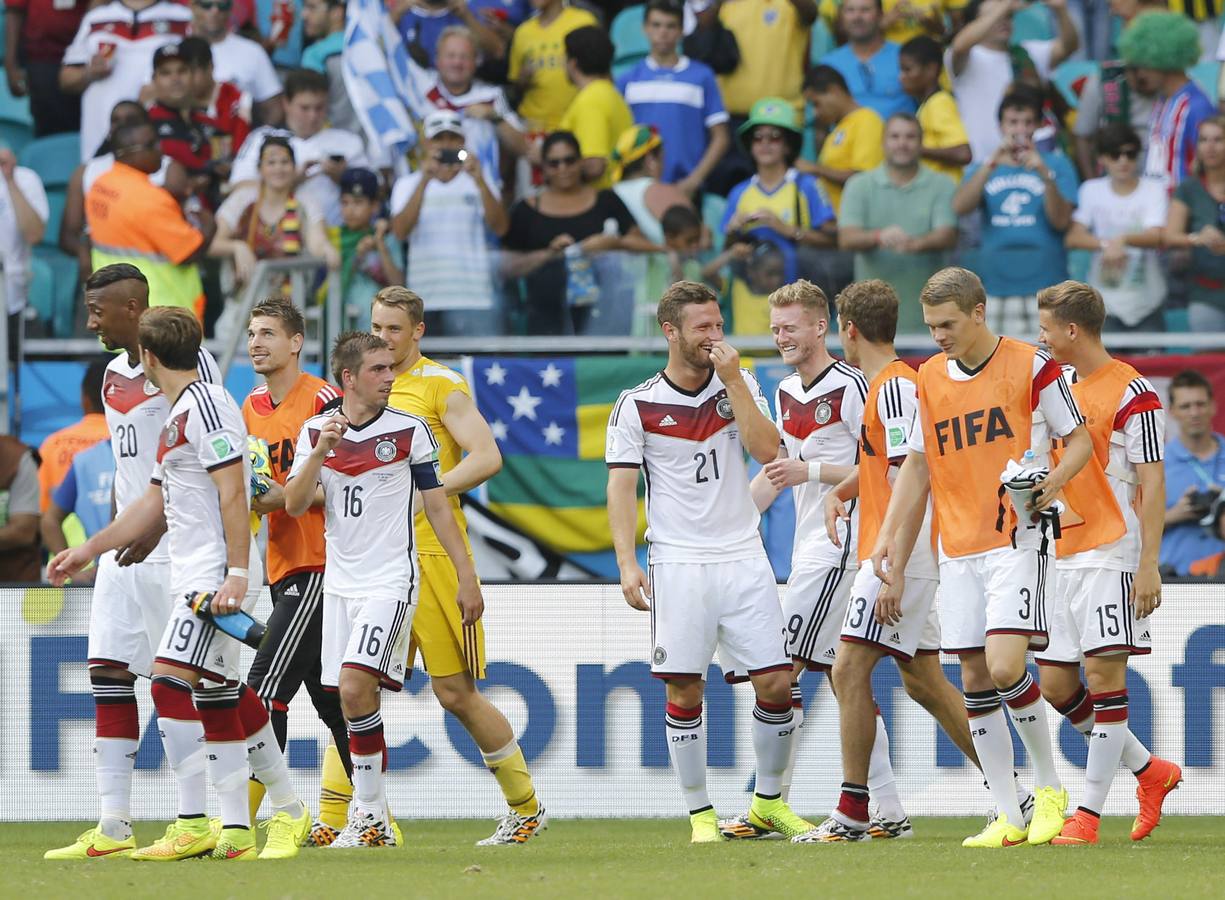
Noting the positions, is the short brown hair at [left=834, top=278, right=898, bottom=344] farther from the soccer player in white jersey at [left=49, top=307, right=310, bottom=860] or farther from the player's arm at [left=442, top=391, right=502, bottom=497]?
the soccer player in white jersey at [left=49, top=307, right=310, bottom=860]

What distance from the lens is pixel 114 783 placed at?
25.6 feet

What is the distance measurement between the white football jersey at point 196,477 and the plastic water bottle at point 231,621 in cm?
10

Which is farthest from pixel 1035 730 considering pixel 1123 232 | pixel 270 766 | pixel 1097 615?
pixel 1123 232

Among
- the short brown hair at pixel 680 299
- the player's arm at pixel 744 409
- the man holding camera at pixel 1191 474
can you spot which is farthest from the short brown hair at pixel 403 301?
the man holding camera at pixel 1191 474

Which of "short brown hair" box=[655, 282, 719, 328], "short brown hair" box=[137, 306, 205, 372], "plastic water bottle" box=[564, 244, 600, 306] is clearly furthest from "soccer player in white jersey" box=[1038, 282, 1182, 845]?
"plastic water bottle" box=[564, 244, 600, 306]

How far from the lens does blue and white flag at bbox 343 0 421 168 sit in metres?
14.6

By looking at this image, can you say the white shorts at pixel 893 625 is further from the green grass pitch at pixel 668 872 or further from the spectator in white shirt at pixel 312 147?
the spectator in white shirt at pixel 312 147

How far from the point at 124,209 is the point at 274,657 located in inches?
213

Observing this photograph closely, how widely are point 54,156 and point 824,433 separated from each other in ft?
29.8

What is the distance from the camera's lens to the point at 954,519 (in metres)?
7.69

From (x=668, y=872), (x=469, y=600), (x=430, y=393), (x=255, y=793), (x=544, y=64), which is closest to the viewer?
(x=668, y=872)

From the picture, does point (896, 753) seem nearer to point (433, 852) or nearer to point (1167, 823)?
point (1167, 823)

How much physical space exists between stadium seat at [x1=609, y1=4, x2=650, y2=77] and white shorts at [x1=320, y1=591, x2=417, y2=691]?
864cm

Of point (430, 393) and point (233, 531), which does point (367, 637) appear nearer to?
point (233, 531)
